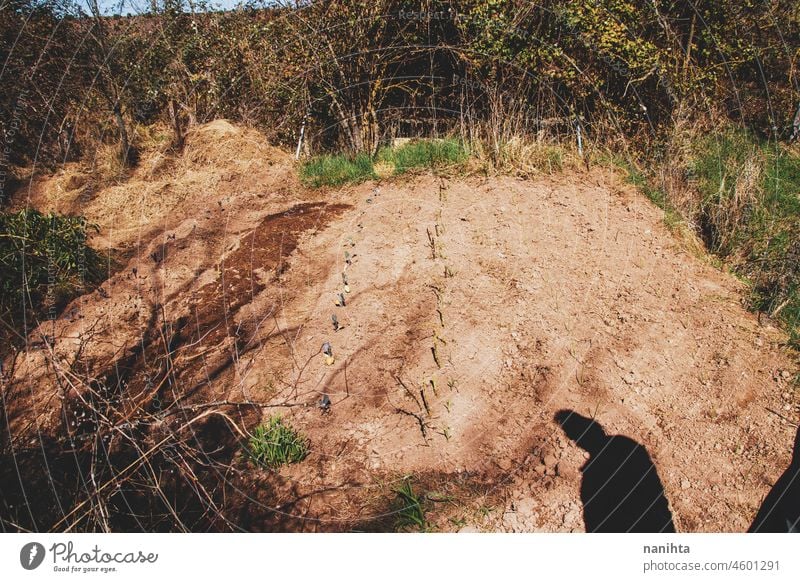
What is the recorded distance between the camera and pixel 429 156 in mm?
6457

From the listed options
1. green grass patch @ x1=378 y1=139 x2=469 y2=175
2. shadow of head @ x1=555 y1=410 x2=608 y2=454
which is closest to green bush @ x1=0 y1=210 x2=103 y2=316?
green grass patch @ x1=378 y1=139 x2=469 y2=175

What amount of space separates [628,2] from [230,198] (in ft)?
18.8

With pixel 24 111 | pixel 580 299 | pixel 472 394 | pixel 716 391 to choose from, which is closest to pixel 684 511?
pixel 716 391

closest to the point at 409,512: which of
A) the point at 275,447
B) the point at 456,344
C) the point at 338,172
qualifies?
the point at 275,447

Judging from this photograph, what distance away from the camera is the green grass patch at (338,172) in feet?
21.6

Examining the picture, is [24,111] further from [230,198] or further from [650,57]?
[650,57]

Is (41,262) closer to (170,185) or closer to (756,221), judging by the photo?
(170,185)

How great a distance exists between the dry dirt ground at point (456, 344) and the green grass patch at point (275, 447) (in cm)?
10

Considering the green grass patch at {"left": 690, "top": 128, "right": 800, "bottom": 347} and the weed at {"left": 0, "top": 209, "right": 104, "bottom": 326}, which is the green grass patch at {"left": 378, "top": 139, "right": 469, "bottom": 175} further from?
the weed at {"left": 0, "top": 209, "right": 104, "bottom": 326}

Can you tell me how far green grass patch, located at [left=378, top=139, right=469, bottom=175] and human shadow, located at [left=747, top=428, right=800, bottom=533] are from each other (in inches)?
200

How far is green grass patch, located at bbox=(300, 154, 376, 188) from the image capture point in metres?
6.57

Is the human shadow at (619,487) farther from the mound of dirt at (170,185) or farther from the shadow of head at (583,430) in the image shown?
the mound of dirt at (170,185)

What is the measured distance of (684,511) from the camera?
2.71 meters
